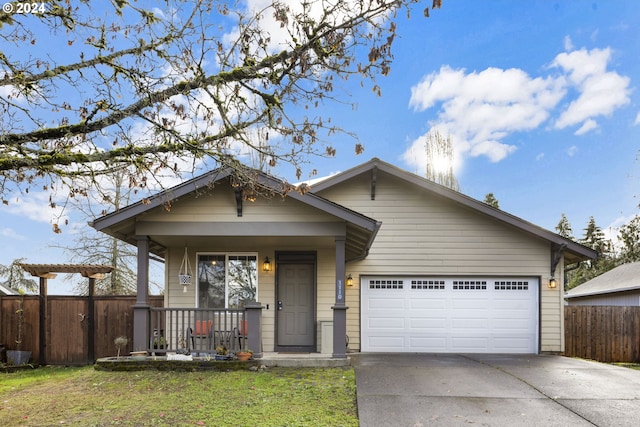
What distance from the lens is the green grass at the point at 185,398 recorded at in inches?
237

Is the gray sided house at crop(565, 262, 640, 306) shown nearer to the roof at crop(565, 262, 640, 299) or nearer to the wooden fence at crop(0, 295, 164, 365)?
the roof at crop(565, 262, 640, 299)

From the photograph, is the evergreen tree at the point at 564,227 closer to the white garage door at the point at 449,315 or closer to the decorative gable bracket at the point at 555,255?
the decorative gable bracket at the point at 555,255

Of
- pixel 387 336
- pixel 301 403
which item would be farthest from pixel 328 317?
pixel 301 403

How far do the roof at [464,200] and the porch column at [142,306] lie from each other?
14.9 feet

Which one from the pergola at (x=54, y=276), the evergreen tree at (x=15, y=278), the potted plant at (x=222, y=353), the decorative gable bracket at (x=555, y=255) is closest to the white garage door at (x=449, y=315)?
the decorative gable bracket at (x=555, y=255)

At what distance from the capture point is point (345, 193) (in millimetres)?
13047

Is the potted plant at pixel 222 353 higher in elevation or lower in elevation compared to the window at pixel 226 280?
lower

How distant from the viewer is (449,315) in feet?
41.8

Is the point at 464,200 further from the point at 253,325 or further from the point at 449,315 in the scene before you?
the point at 253,325

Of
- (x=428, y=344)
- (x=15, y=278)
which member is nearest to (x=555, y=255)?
(x=428, y=344)

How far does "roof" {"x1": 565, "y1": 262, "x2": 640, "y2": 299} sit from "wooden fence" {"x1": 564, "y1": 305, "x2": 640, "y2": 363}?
2.28 meters

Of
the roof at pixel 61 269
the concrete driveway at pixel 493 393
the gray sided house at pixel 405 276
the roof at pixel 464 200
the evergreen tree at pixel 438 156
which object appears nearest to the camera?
the concrete driveway at pixel 493 393

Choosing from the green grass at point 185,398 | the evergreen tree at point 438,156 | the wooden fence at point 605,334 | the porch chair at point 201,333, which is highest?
the evergreen tree at point 438,156

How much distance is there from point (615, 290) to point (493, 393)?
44.8 ft
